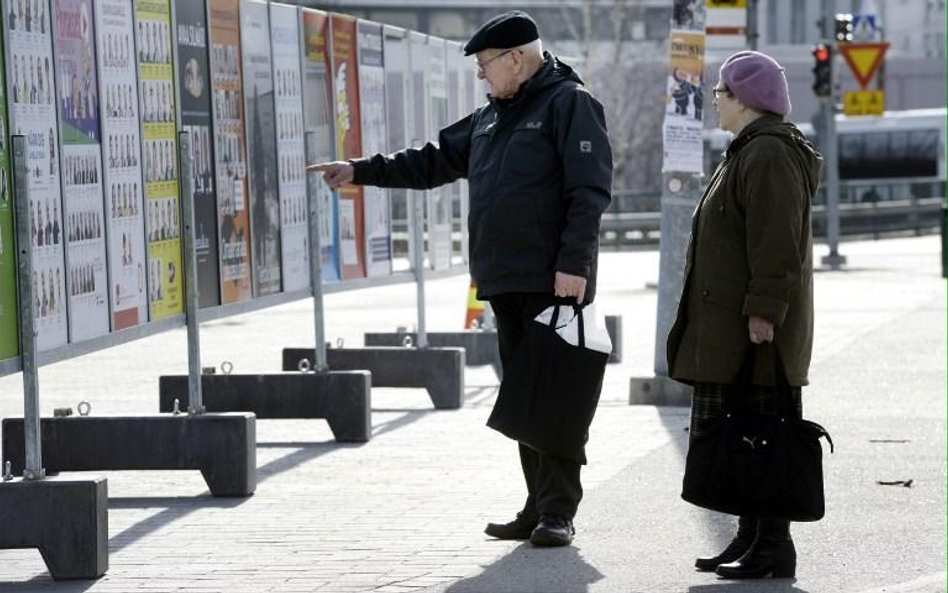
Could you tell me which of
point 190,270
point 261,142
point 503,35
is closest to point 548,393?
point 503,35

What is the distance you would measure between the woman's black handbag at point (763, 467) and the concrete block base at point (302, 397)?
3.99m

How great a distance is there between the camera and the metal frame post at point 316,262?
1070 cm

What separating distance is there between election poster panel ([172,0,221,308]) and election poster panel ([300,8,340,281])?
1.41 meters

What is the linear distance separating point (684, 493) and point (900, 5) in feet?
241

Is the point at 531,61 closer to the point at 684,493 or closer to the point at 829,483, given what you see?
the point at 684,493

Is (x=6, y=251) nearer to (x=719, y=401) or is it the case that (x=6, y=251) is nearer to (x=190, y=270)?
(x=190, y=270)

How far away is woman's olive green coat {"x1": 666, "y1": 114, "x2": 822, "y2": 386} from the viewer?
6.46 metres

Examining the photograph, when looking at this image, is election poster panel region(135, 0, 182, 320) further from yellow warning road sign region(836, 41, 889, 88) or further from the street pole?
yellow warning road sign region(836, 41, 889, 88)

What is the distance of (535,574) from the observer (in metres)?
6.73

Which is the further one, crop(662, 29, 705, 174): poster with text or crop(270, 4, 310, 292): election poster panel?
crop(662, 29, 705, 174): poster with text

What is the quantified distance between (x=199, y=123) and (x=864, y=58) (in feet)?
79.8

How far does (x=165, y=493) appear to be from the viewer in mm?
8906

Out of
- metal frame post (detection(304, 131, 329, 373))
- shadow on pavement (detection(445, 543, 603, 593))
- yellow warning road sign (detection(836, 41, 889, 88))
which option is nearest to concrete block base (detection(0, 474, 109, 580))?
shadow on pavement (detection(445, 543, 603, 593))

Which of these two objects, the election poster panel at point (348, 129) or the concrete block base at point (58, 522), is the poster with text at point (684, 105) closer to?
the election poster panel at point (348, 129)
